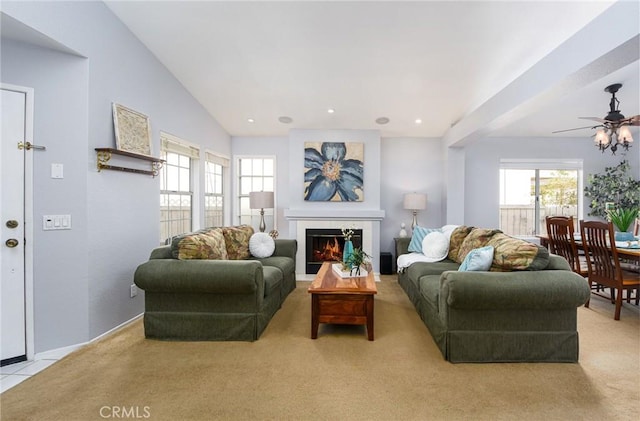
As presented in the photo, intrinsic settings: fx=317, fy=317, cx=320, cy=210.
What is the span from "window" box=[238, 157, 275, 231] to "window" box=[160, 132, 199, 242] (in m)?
1.30

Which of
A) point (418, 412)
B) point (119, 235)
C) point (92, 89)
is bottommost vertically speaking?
point (418, 412)

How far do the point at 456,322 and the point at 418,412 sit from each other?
78 cm

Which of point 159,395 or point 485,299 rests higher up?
point 485,299

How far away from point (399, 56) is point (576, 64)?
167cm

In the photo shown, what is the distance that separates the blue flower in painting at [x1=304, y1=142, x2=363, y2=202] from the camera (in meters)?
5.29

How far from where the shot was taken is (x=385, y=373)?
86.4 inches

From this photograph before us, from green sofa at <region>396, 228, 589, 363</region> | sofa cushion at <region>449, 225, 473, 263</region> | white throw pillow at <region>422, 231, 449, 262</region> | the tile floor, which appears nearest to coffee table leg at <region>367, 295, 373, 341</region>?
green sofa at <region>396, 228, 589, 363</region>

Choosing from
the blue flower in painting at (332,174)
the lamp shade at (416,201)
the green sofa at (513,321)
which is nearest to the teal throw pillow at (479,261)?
the green sofa at (513,321)

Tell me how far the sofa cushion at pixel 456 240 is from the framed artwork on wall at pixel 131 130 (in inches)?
144

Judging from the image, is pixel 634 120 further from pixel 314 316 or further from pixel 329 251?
pixel 329 251

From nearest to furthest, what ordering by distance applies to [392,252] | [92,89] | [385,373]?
[385,373] → [92,89] → [392,252]

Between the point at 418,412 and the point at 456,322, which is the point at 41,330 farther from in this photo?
the point at 456,322

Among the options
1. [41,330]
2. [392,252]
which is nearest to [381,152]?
[392,252]

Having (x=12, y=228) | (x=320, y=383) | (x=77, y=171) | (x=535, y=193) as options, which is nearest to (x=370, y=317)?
(x=320, y=383)
